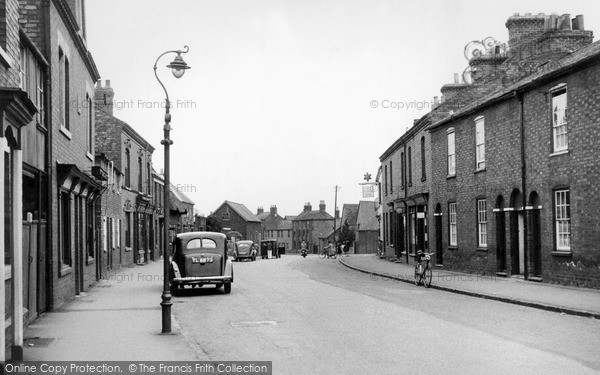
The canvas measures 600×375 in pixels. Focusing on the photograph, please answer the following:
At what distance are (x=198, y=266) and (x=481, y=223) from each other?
1097cm

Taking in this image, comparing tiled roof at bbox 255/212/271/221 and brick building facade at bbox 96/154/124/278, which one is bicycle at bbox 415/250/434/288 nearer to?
brick building facade at bbox 96/154/124/278

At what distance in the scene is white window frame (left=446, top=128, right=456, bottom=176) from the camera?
28.4m

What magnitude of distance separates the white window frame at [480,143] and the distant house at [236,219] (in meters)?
86.2

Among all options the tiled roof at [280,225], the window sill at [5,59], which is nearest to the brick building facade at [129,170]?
the window sill at [5,59]

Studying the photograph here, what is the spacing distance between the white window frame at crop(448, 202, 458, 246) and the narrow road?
34.1ft

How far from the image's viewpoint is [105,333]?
11.9 metres

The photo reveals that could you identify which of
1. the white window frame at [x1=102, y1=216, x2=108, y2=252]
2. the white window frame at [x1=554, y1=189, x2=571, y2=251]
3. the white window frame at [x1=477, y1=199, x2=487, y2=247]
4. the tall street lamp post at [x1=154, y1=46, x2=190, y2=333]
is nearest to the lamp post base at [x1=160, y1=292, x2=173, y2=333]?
the tall street lamp post at [x1=154, y1=46, x2=190, y2=333]

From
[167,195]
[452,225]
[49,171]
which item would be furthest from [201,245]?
[452,225]

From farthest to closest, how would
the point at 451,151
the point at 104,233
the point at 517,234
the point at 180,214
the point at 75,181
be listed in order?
the point at 180,214, the point at 451,151, the point at 104,233, the point at 517,234, the point at 75,181

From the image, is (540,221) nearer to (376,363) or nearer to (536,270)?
(536,270)

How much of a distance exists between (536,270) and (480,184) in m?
4.74

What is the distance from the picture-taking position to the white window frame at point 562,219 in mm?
19516

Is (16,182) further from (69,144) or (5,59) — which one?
(69,144)

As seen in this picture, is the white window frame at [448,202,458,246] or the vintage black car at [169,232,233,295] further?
the white window frame at [448,202,458,246]
